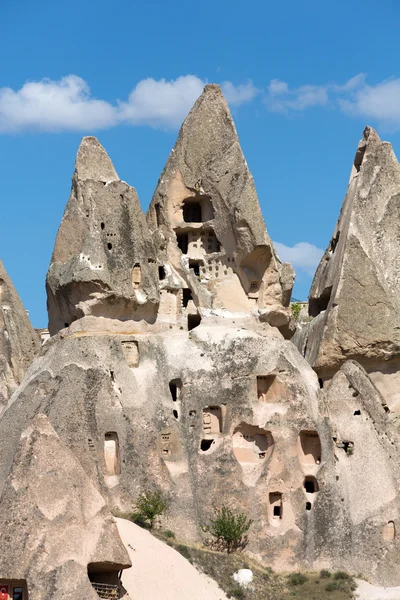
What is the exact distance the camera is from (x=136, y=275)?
37.4m

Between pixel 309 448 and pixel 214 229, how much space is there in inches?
261

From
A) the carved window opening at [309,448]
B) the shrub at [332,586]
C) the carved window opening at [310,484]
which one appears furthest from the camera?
the carved window opening at [309,448]

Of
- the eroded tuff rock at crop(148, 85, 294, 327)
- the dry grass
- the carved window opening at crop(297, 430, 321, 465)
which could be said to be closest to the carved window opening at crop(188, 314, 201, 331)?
the eroded tuff rock at crop(148, 85, 294, 327)

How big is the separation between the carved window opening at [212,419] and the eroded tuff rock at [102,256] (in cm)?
291

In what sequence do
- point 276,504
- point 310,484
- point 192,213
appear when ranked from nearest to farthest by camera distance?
1. point 276,504
2. point 310,484
3. point 192,213

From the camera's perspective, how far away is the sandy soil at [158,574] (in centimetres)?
3020

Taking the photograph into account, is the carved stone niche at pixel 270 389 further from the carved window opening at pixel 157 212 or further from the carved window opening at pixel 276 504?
the carved window opening at pixel 157 212

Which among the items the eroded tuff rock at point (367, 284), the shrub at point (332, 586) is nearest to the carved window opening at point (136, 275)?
the eroded tuff rock at point (367, 284)

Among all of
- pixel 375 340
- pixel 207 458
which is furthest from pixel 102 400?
pixel 375 340

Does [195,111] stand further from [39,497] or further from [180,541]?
[39,497]

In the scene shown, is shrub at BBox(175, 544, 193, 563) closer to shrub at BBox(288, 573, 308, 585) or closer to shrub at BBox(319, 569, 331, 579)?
shrub at BBox(288, 573, 308, 585)

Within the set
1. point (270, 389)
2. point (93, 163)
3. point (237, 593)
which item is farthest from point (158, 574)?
point (93, 163)

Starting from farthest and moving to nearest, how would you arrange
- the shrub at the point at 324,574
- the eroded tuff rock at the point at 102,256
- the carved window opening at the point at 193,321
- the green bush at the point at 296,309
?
1. the green bush at the point at 296,309
2. the carved window opening at the point at 193,321
3. the eroded tuff rock at the point at 102,256
4. the shrub at the point at 324,574

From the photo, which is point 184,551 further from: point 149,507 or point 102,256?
point 102,256
